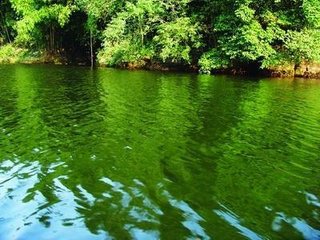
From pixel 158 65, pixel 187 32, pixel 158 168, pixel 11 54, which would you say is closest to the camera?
pixel 158 168

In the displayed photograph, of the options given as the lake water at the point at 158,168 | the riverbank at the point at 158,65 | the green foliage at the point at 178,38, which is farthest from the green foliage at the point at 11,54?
the lake water at the point at 158,168

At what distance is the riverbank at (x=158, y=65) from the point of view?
42844mm

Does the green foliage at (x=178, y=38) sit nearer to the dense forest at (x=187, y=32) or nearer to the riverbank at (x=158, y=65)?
the dense forest at (x=187, y=32)

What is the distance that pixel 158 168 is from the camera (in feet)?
43.6

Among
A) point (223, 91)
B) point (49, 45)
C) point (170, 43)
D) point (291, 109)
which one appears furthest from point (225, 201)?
point (49, 45)

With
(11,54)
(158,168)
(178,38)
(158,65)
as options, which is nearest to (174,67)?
(158,65)

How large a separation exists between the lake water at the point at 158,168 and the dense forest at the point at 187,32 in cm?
1719

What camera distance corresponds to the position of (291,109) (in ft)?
78.7

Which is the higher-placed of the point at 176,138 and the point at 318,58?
the point at 318,58

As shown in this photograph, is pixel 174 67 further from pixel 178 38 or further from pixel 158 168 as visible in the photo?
pixel 158 168

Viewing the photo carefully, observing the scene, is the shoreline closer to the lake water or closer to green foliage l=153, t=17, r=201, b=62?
green foliage l=153, t=17, r=201, b=62

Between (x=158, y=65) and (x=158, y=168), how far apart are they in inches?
1481

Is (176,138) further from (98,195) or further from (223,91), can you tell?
(223,91)

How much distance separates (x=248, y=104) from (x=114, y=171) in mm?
14404
